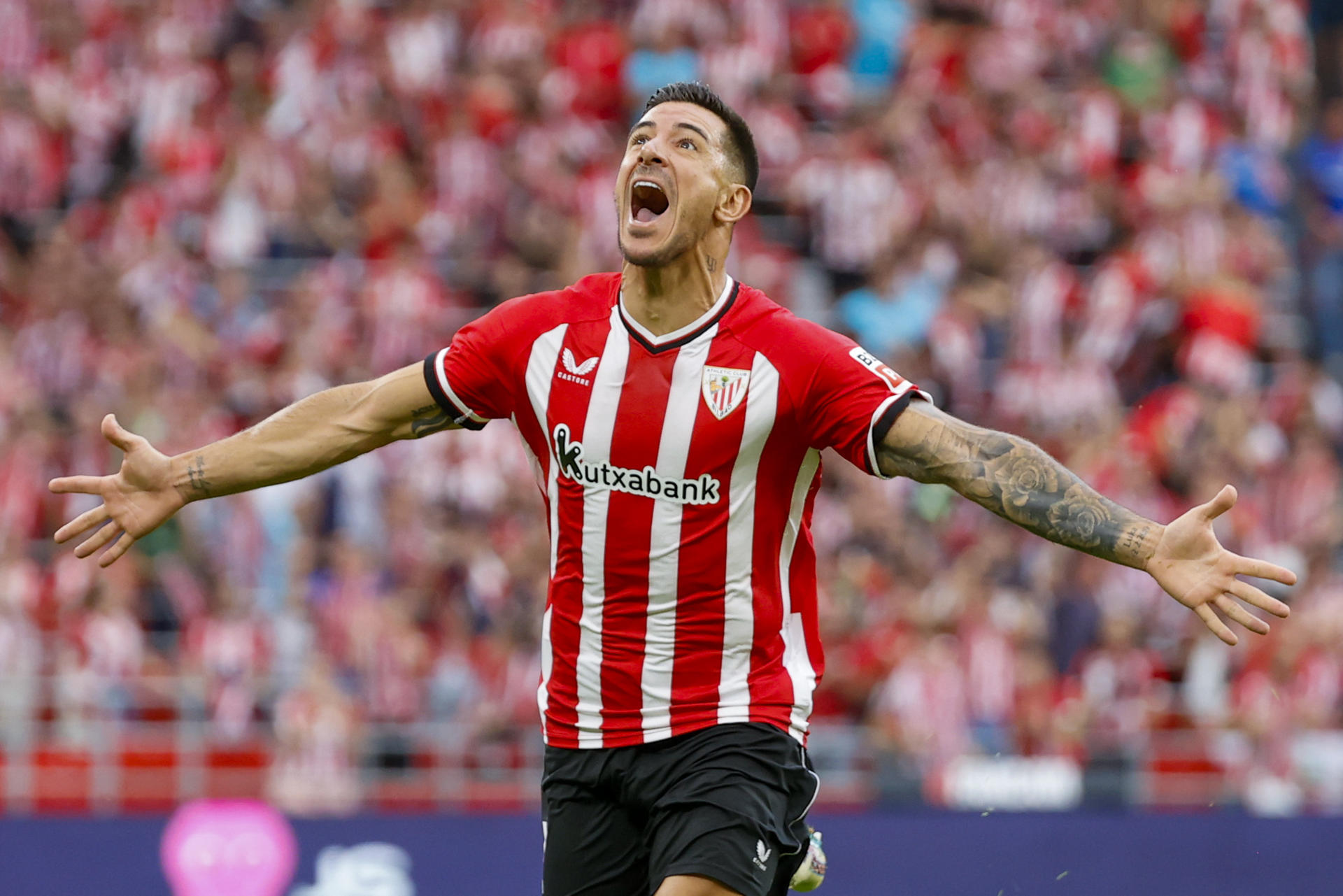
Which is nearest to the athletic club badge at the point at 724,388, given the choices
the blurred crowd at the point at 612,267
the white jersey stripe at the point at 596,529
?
the white jersey stripe at the point at 596,529

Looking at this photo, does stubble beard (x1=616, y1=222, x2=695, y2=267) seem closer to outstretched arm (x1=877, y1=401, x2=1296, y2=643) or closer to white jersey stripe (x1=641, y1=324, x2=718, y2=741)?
white jersey stripe (x1=641, y1=324, x2=718, y2=741)

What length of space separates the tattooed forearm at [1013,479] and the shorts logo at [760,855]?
0.99 metres

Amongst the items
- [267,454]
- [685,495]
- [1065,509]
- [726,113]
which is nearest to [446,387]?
[267,454]

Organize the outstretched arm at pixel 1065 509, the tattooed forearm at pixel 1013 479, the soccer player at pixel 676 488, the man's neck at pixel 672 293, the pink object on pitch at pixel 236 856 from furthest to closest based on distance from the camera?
the pink object on pitch at pixel 236 856
the man's neck at pixel 672 293
the soccer player at pixel 676 488
the tattooed forearm at pixel 1013 479
the outstretched arm at pixel 1065 509

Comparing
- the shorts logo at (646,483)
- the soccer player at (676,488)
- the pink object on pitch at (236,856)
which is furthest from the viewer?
the pink object on pitch at (236,856)

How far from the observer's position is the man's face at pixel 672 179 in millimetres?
5344

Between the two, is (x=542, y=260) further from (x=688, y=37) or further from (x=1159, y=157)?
(x=1159, y=157)

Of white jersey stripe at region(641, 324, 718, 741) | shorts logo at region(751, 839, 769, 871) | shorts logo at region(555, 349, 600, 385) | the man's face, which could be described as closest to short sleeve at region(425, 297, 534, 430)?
shorts logo at region(555, 349, 600, 385)

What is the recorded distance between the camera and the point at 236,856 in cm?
960

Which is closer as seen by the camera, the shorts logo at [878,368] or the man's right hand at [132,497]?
the shorts logo at [878,368]

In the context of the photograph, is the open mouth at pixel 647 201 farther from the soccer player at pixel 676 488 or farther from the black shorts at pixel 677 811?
the black shorts at pixel 677 811

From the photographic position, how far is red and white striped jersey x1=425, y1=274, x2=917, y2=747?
5.26m

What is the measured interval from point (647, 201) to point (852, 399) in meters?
0.86

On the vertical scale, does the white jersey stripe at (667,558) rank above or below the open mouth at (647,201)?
Result: below
